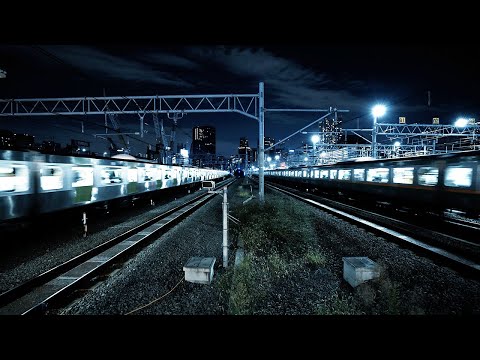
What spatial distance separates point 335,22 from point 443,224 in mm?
10786

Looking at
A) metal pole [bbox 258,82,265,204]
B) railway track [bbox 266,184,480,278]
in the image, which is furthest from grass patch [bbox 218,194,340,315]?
metal pole [bbox 258,82,265,204]

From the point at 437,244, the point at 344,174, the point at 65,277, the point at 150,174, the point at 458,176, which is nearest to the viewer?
the point at 65,277

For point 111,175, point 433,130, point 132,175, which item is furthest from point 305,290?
point 433,130

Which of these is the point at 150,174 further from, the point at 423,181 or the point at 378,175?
the point at 423,181

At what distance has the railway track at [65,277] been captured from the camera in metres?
3.83

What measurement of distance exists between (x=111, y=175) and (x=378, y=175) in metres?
13.9

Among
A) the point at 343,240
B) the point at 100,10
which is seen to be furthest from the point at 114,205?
the point at 100,10

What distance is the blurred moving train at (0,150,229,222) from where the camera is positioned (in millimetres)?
6258

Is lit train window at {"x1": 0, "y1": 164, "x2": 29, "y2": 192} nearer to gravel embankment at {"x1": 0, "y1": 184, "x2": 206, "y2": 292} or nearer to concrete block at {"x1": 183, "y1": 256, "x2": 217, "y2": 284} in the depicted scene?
gravel embankment at {"x1": 0, "y1": 184, "x2": 206, "y2": 292}

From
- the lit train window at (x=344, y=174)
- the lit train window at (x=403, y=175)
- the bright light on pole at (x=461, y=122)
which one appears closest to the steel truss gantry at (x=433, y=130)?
the bright light on pole at (x=461, y=122)

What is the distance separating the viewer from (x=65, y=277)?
4746 millimetres

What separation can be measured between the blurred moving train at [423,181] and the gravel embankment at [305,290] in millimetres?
3998

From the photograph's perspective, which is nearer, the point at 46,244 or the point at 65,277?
the point at 65,277

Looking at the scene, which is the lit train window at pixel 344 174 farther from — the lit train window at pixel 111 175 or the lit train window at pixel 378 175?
the lit train window at pixel 111 175
